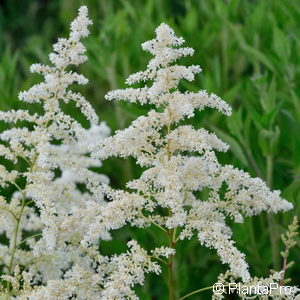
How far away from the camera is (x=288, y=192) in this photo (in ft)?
7.95

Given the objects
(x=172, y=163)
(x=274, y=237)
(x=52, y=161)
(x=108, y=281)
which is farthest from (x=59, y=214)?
(x=274, y=237)

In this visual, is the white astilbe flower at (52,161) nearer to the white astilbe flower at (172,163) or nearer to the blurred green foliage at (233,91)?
the white astilbe flower at (172,163)

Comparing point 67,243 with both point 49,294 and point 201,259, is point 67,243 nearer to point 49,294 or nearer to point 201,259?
point 49,294

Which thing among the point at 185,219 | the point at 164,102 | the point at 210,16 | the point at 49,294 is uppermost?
the point at 210,16

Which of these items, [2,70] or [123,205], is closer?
[123,205]

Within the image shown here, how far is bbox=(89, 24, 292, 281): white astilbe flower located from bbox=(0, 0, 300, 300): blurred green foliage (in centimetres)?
56

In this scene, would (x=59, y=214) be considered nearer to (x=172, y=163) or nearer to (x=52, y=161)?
(x=52, y=161)

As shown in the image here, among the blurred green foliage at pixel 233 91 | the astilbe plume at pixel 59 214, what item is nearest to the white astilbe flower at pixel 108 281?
the astilbe plume at pixel 59 214

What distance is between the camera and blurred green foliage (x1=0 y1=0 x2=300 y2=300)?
270 centimetres

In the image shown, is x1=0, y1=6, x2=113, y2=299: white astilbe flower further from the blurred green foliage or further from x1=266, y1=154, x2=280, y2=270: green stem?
x1=266, y1=154, x2=280, y2=270: green stem

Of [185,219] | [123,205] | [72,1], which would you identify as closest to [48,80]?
[123,205]

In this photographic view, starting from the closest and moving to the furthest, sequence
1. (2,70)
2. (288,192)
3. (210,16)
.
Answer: (288,192), (2,70), (210,16)

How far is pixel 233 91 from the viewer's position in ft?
10.6

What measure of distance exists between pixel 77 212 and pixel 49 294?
31 centimetres
